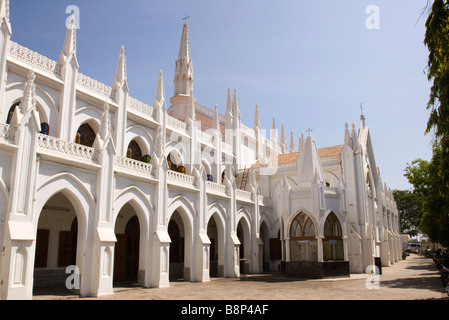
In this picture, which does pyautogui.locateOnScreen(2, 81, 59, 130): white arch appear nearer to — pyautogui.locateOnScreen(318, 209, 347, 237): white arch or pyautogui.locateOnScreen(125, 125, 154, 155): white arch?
pyautogui.locateOnScreen(125, 125, 154, 155): white arch

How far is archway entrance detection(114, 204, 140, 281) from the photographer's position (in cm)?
2106

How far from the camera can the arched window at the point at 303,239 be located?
23141 mm

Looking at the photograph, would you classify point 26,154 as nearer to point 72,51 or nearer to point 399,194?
point 72,51

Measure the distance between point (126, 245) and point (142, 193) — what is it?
15.7 ft

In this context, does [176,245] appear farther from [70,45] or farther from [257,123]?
[257,123]

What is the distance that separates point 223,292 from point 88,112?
1097 centimetres

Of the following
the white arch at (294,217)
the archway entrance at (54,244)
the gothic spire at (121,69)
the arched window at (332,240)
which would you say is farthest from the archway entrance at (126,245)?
the arched window at (332,240)

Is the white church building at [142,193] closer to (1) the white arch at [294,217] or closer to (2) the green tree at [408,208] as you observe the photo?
(1) the white arch at [294,217]

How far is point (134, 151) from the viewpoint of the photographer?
77.2 feet

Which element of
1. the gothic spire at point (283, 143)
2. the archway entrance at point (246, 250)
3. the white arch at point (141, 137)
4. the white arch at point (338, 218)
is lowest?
the archway entrance at point (246, 250)

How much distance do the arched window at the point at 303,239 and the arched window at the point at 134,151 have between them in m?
10.2

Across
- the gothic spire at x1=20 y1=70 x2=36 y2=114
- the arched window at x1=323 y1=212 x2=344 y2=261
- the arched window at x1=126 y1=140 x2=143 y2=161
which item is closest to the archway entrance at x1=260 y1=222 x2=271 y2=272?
the arched window at x1=323 y1=212 x2=344 y2=261

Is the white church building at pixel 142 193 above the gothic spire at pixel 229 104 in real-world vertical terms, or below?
below

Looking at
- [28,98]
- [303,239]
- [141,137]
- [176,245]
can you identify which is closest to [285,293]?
[303,239]
